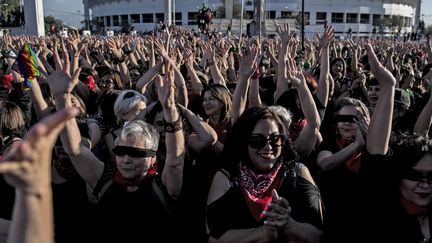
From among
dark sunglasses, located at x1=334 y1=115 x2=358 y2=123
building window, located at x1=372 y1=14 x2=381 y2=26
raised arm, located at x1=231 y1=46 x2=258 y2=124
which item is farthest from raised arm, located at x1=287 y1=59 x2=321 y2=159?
building window, located at x1=372 y1=14 x2=381 y2=26

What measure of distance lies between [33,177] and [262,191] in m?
1.53

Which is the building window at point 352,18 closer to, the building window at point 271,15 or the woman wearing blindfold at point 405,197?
the building window at point 271,15

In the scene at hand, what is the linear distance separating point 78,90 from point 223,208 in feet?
11.2

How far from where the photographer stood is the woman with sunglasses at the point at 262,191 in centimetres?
222

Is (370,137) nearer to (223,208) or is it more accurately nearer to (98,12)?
(223,208)

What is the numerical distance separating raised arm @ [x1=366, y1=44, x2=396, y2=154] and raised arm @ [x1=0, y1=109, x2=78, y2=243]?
74.1 inches

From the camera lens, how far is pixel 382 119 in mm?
2441

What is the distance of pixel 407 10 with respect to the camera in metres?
93.4

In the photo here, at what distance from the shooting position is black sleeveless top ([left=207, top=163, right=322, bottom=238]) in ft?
7.57

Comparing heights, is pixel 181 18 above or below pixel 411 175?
above

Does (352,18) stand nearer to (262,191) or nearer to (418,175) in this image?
(418,175)

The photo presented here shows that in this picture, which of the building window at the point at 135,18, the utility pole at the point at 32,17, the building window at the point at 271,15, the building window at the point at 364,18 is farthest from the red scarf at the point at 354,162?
the building window at the point at 364,18

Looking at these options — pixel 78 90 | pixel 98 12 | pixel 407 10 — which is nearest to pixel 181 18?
pixel 98 12

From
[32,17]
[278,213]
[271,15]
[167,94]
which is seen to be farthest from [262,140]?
[271,15]
